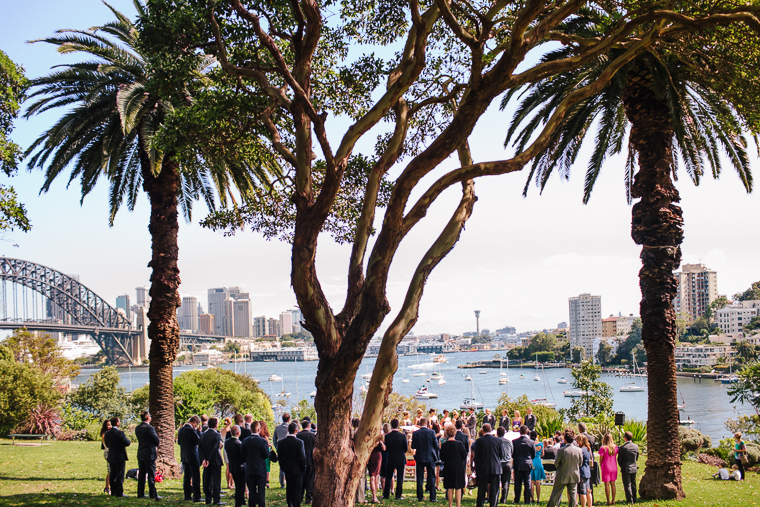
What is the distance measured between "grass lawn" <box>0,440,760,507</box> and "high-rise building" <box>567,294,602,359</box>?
530 feet

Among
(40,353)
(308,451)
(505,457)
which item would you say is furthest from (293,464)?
(40,353)

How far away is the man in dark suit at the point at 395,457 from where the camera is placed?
435 inches

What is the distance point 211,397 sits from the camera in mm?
26938

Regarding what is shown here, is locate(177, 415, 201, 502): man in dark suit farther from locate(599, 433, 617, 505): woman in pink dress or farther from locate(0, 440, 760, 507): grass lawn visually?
locate(599, 433, 617, 505): woman in pink dress

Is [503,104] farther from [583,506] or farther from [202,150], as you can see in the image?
[583,506]

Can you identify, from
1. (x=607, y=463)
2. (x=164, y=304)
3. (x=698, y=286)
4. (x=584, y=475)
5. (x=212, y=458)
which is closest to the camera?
(x=212, y=458)

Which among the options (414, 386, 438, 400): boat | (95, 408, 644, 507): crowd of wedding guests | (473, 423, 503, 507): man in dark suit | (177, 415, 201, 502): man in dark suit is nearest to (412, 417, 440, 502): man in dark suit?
(95, 408, 644, 507): crowd of wedding guests

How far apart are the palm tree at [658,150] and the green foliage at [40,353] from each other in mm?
27424

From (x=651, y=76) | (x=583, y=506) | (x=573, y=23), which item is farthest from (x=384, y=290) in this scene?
(x=573, y=23)

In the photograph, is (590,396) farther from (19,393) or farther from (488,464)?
(19,393)

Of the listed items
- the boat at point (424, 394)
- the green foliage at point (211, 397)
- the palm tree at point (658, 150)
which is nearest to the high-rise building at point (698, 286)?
the boat at point (424, 394)

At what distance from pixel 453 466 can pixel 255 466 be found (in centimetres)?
325

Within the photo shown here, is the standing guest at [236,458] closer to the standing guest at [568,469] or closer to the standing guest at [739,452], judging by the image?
the standing guest at [568,469]

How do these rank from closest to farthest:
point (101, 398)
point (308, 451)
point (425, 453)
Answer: point (308, 451) → point (425, 453) → point (101, 398)
